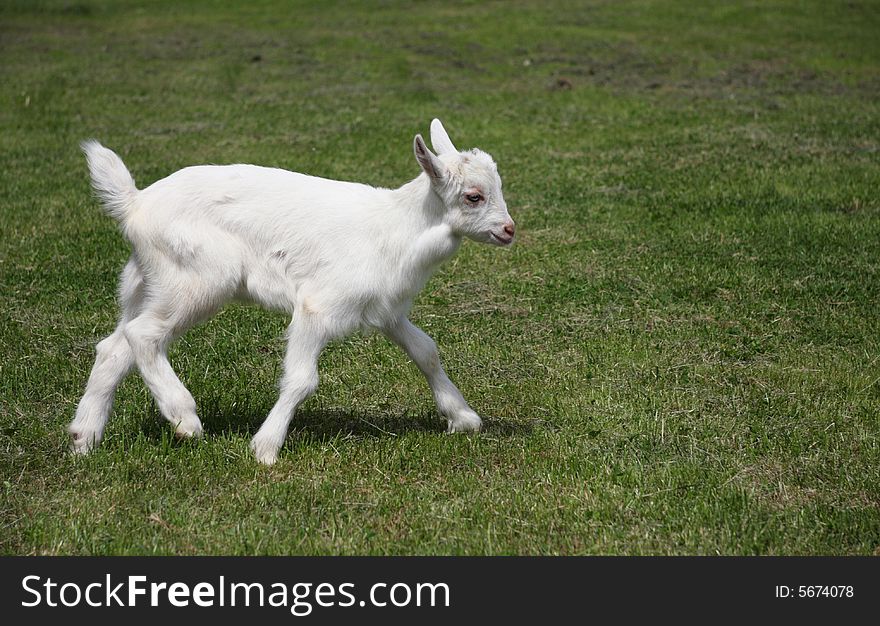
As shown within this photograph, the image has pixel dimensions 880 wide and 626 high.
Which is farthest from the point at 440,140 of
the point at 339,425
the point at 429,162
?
the point at 339,425

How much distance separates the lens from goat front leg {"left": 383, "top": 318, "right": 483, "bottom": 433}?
6492mm

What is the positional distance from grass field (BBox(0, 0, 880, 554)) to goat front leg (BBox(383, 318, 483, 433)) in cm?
15

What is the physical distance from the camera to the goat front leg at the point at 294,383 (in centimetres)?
600

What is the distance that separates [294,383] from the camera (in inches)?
237

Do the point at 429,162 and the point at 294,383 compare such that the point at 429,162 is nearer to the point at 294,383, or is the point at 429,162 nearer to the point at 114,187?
the point at 294,383

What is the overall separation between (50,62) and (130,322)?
63.2 ft

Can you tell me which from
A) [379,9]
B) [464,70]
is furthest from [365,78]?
[379,9]

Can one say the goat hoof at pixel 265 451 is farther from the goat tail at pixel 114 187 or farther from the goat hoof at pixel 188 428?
the goat tail at pixel 114 187

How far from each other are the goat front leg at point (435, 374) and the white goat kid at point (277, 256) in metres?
0.24

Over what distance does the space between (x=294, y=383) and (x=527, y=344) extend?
107 inches

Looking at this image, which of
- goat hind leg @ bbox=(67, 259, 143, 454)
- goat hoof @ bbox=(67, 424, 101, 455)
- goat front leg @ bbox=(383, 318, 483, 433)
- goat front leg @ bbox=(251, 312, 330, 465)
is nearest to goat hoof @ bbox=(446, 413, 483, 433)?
goat front leg @ bbox=(383, 318, 483, 433)

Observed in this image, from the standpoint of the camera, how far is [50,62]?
23609mm

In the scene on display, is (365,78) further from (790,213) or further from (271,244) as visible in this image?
(271,244)

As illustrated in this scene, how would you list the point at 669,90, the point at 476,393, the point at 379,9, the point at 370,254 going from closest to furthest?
the point at 370,254 < the point at 476,393 < the point at 669,90 < the point at 379,9
